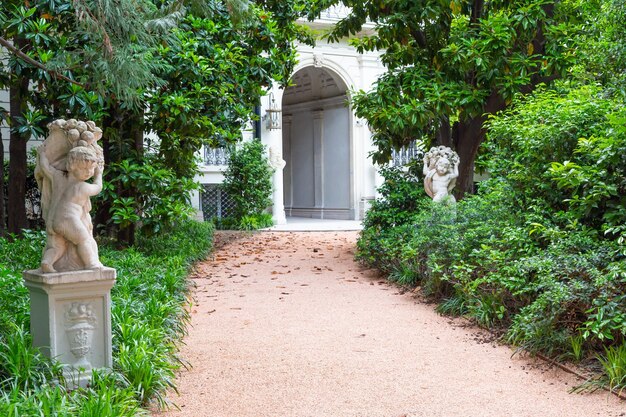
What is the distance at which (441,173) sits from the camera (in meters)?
10.9

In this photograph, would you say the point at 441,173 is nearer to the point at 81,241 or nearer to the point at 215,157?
the point at 81,241

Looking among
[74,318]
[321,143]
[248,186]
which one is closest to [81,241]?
[74,318]

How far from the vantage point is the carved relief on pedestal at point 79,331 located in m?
4.60

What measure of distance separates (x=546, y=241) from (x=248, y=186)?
1362cm

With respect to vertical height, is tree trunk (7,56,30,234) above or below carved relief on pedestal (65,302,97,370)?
above

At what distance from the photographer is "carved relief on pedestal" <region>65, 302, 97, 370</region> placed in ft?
15.1

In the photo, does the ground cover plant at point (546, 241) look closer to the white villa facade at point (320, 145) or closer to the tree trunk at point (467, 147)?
the tree trunk at point (467, 147)

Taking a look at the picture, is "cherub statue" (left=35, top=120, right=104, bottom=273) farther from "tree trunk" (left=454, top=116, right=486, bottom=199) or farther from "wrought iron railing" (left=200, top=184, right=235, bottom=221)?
"wrought iron railing" (left=200, top=184, right=235, bottom=221)

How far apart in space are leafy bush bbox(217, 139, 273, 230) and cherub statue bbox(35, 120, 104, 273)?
1482 cm

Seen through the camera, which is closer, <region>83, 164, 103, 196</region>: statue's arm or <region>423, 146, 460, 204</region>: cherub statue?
<region>83, 164, 103, 196</region>: statue's arm

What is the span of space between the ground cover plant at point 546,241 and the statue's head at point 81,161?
3.70 meters

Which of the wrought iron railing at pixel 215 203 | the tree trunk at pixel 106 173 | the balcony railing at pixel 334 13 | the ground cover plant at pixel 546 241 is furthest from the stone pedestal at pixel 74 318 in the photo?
the balcony railing at pixel 334 13

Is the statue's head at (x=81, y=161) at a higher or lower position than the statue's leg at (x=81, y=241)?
higher

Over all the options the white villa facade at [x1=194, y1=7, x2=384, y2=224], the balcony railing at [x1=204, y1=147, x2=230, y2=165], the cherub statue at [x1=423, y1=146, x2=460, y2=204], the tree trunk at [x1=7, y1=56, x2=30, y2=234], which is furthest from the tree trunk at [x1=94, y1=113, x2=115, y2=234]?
the balcony railing at [x1=204, y1=147, x2=230, y2=165]
